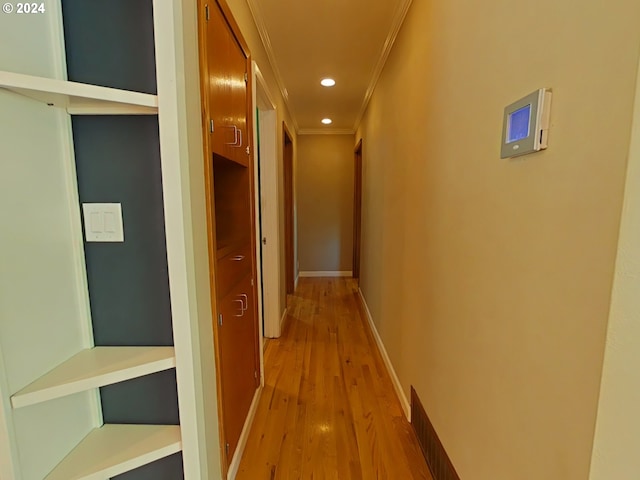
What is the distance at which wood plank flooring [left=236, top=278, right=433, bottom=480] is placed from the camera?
A: 5.33 ft

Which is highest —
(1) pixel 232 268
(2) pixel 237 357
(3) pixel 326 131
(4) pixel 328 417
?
(3) pixel 326 131

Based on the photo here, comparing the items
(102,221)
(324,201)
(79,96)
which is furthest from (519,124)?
(324,201)

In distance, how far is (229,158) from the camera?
1508mm

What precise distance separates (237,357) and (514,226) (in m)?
1.41

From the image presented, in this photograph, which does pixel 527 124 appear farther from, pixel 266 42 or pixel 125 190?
pixel 266 42

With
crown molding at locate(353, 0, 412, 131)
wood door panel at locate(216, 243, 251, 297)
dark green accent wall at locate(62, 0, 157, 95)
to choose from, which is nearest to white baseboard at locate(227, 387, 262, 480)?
wood door panel at locate(216, 243, 251, 297)

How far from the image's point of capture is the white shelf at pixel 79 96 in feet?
2.33

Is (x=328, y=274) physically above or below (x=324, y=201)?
below

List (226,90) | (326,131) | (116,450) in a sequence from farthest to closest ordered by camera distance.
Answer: (326,131) < (226,90) < (116,450)

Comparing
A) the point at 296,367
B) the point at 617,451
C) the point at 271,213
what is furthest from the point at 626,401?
the point at 271,213

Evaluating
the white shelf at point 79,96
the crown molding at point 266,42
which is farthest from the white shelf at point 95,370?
the crown molding at point 266,42

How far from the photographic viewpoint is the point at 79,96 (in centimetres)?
76

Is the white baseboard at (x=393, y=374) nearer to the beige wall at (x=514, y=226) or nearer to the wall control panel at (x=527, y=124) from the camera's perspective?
the beige wall at (x=514, y=226)

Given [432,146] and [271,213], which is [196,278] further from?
[271,213]
